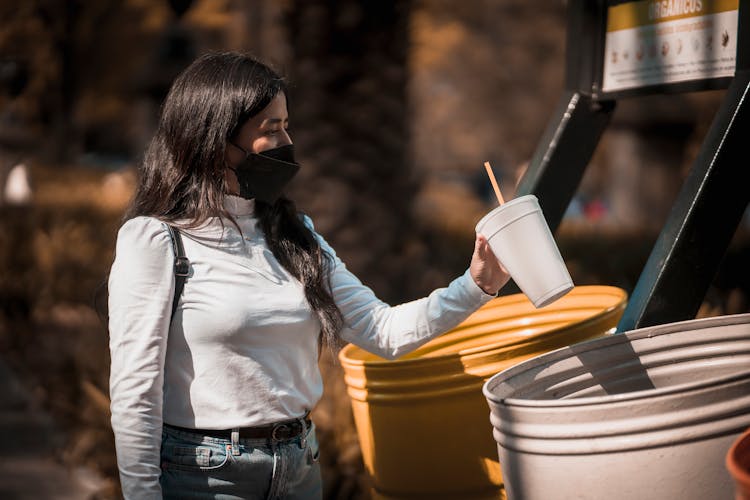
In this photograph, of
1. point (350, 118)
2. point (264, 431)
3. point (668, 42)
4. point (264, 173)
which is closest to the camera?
point (264, 431)

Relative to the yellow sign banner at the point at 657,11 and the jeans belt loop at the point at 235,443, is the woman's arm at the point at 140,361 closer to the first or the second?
the jeans belt loop at the point at 235,443

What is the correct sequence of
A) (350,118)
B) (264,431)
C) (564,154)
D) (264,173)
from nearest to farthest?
(264,431) < (264,173) < (564,154) < (350,118)

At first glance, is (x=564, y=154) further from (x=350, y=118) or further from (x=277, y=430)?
(x=350, y=118)

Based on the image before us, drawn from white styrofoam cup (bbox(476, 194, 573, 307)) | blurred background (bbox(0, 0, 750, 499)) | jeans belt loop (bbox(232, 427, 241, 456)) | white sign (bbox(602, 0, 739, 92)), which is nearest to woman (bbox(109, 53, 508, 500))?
jeans belt loop (bbox(232, 427, 241, 456))

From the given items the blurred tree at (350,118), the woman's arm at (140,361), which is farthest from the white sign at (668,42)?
the blurred tree at (350,118)

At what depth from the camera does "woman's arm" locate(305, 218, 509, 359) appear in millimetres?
2402

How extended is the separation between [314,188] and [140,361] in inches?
180

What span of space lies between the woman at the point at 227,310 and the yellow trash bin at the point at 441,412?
9cm

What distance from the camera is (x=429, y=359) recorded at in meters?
2.54

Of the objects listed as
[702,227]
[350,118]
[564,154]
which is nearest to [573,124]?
[564,154]

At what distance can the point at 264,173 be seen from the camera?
8.00 feet

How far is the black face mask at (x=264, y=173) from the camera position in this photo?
95.4 inches

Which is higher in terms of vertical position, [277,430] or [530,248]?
[530,248]

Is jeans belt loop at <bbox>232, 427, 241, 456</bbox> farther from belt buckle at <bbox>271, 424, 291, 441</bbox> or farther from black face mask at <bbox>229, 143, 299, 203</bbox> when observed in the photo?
black face mask at <bbox>229, 143, 299, 203</bbox>
